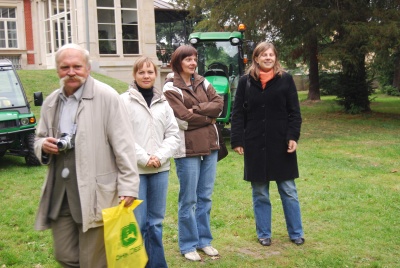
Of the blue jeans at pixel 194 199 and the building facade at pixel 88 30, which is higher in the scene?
the building facade at pixel 88 30

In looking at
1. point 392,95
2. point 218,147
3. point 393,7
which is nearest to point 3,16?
point 393,7

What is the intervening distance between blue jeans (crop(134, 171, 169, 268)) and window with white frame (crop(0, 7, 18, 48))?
2586 cm

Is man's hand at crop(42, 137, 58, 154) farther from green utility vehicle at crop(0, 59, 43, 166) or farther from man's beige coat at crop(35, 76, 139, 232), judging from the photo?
green utility vehicle at crop(0, 59, 43, 166)

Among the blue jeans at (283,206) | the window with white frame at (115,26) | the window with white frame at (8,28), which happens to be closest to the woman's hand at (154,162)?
the blue jeans at (283,206)

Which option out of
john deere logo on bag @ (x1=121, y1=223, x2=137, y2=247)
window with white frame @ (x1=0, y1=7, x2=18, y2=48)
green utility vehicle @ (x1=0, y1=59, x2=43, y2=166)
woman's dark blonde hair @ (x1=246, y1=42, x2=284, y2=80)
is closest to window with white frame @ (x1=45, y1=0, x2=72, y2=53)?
window with white frame @ (x1=0, y1=7, x2=18, y2=48)

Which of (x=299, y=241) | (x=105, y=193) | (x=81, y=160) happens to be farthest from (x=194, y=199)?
(x=81, y=160)

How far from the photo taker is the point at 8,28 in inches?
1088

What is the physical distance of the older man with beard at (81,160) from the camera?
3.26 metres

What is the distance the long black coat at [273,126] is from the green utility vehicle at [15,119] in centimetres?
558

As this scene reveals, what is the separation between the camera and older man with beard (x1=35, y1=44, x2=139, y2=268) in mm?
3256

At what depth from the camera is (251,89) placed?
17.2ft

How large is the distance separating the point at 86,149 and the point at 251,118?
2403 mm

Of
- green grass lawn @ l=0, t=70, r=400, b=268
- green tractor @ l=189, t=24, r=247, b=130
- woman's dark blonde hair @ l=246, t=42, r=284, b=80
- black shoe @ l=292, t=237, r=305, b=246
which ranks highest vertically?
green tractor @ l=189, t=24, r=247, b=130

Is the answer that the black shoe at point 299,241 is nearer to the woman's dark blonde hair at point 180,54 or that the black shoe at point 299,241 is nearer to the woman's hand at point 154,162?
the woman's hand at point 154,162
